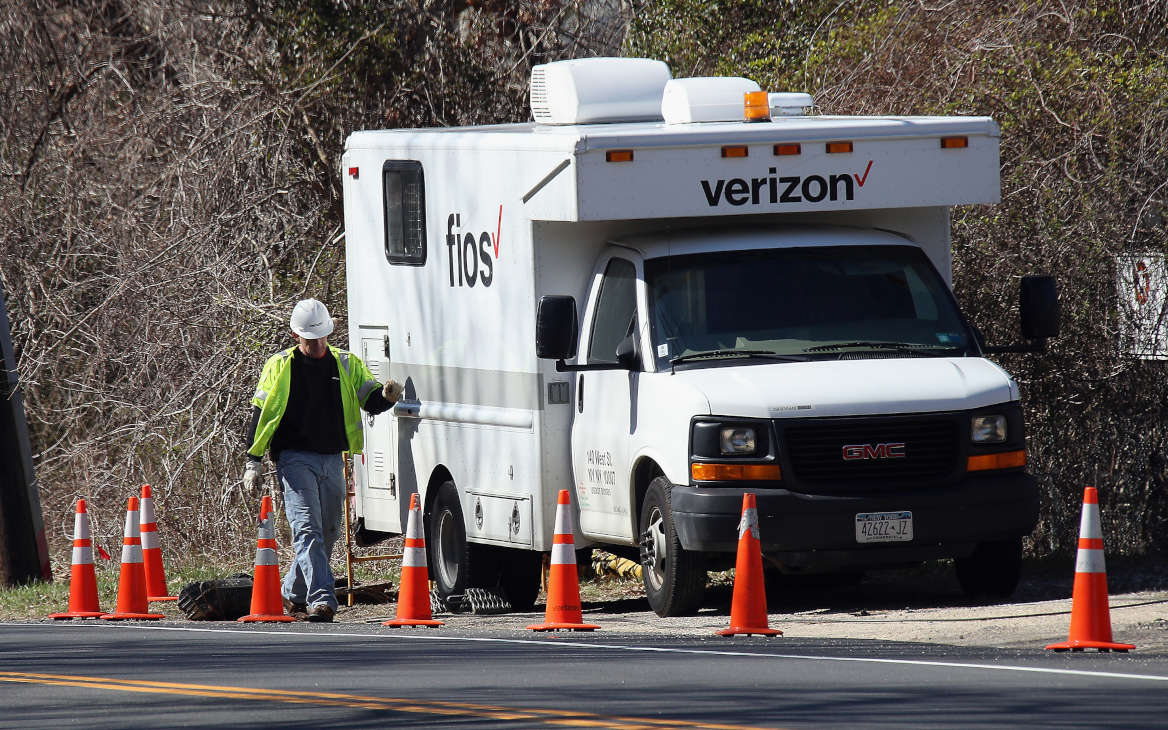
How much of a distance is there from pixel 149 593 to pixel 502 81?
798cm

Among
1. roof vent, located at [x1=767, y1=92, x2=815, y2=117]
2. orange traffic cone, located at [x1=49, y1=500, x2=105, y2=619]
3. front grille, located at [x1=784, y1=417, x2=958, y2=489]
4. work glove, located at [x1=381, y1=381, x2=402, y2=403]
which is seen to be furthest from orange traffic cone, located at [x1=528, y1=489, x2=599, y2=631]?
roof vent, located at [x1=767, y1=92, x2=815, y2=117]

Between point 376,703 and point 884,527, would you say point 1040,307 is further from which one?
point 376,703

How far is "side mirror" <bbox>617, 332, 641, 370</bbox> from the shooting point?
968 centimetres

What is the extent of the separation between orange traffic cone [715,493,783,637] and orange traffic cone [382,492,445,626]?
73.8 inches

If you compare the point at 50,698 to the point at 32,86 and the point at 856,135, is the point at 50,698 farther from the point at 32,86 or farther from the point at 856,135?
the point at 32,86

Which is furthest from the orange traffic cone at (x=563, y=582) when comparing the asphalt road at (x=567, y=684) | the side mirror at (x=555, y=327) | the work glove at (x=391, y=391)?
the work glove at (x=391, y=391)

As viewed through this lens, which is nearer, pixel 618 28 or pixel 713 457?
pixel 713 457

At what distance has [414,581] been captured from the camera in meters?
9.91

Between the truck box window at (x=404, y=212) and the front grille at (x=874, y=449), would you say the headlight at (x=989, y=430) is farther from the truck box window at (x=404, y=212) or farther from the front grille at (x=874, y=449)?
the truck box window at (x=404, y=212)

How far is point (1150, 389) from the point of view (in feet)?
39.4

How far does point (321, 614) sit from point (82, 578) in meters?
1.68

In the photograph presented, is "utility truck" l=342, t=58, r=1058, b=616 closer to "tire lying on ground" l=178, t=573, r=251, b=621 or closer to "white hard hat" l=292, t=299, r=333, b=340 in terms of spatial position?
"white hard hat" l=292, t=299, r=333, b=340

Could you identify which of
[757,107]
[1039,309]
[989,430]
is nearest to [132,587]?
[757,107]

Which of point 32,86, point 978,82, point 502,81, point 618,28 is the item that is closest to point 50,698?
point 978,82
